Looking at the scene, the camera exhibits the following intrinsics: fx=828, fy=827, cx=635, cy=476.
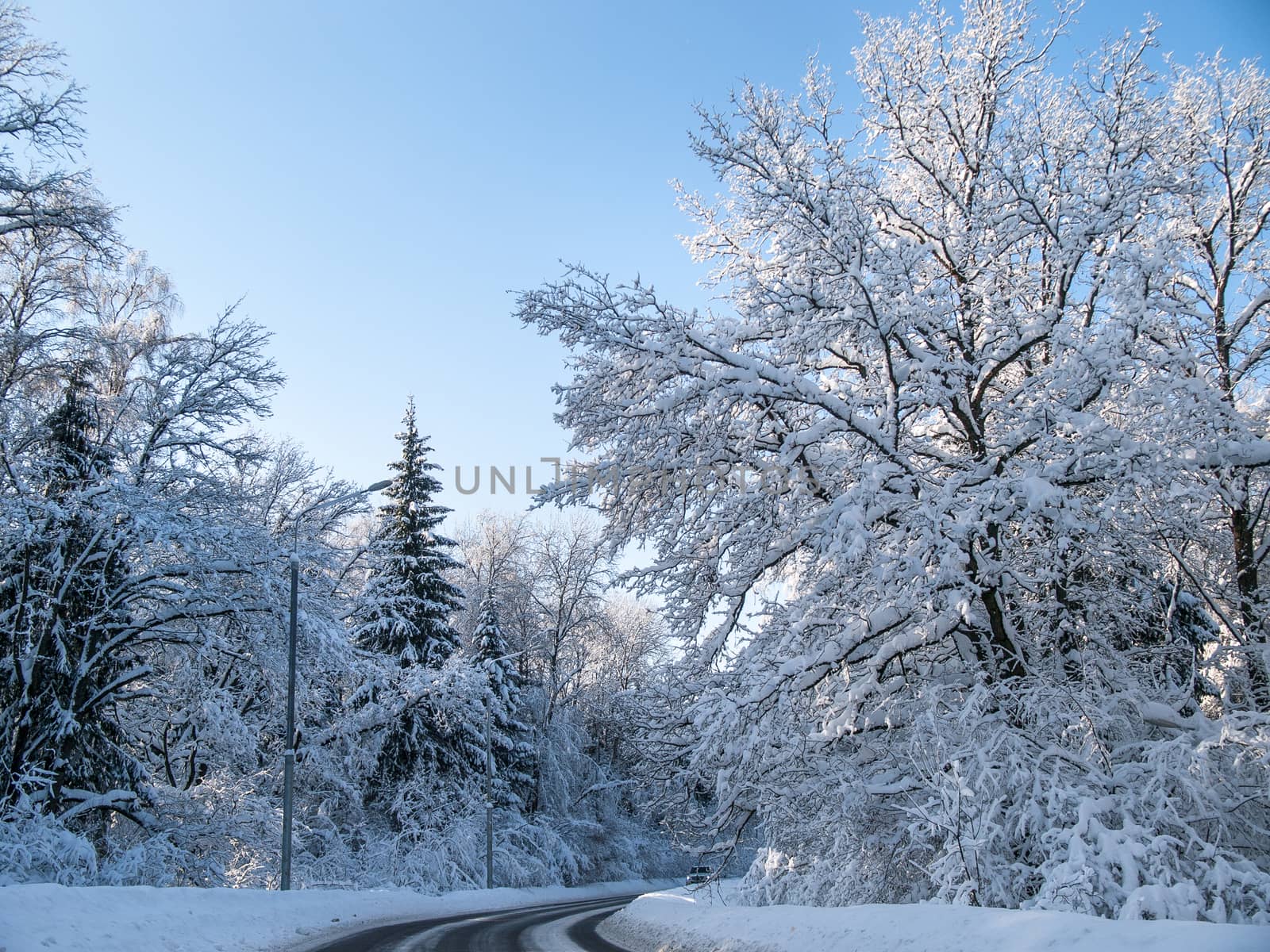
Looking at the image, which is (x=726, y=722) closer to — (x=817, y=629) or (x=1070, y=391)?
(x=817, y=629)

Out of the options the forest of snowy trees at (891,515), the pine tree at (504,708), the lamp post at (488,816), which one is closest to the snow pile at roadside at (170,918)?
the forest of snowy trees at (891,515)

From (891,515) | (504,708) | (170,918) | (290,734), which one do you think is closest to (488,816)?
(504,708)

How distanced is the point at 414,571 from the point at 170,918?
19582 millimetres

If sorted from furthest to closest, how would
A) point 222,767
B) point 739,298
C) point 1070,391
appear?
point 222,767, point 739,298, point 1070,391

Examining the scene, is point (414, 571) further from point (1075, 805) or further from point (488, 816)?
point (1075, 805)

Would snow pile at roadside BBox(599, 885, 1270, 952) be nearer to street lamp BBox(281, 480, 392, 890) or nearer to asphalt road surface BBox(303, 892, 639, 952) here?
asphalt road surface BBox(303, 892, 639, 952)

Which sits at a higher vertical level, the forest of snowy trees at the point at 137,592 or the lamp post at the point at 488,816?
the forest of snowy trees at the point at 137,592

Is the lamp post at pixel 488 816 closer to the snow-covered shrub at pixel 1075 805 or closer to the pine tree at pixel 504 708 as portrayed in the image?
the pine tree at pixel 504 708

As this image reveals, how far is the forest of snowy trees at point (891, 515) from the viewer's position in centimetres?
738

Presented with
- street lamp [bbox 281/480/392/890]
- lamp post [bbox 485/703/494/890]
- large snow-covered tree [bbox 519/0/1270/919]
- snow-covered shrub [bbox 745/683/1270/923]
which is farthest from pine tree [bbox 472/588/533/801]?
snow-covered shrub [bbox 745/683/1270/923]

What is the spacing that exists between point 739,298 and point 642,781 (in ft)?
20.8

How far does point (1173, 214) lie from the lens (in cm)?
998

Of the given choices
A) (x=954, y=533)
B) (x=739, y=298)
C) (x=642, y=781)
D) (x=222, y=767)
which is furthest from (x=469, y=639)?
(x=954, y=533)

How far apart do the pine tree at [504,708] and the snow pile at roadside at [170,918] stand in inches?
586
